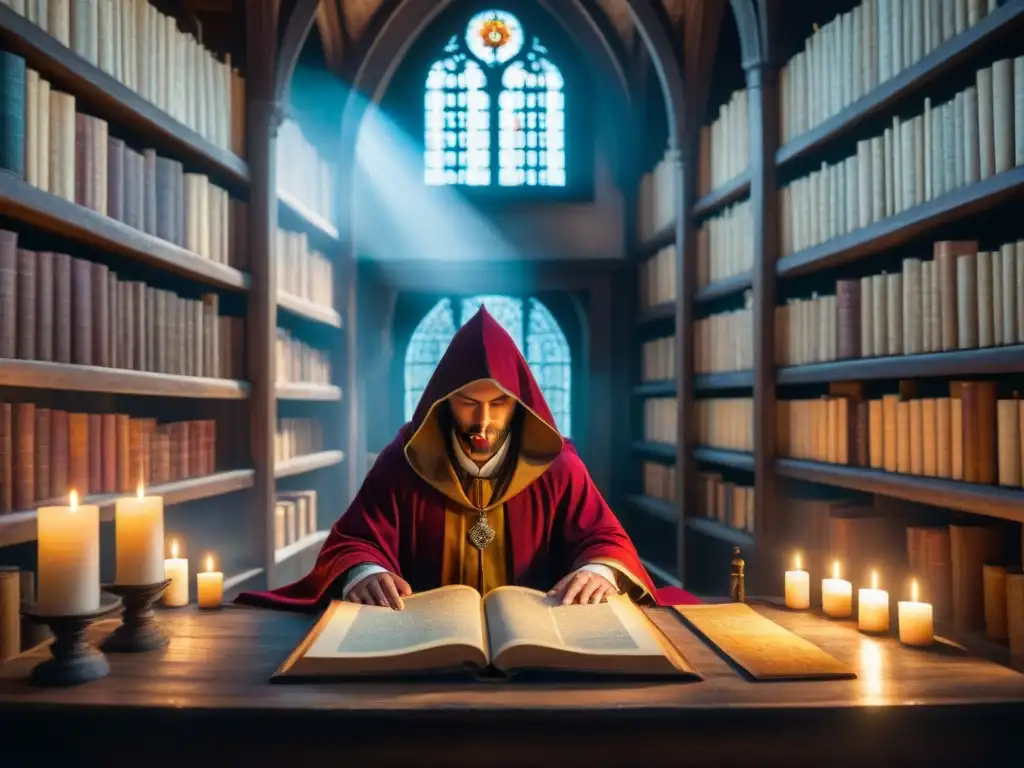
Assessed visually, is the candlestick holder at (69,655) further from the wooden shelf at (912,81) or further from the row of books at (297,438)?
the row of books at (297,438)

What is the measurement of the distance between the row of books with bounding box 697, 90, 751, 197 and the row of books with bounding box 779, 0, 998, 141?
19.6 inches

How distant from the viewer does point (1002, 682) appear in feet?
5.58

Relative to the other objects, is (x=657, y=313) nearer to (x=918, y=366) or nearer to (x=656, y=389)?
(x=656, y=389)

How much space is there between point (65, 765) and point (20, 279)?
1694mm

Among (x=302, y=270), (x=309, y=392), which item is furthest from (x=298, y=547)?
(x=302, y=270)

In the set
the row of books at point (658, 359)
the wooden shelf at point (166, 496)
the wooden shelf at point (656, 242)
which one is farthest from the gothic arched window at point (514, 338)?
the wooden shelf at point (166, 496)

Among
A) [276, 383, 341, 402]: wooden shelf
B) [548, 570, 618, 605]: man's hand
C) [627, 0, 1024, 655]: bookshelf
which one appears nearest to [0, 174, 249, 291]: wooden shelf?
[276, 383, 341, 402]: wooden shelf

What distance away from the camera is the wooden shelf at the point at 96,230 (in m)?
2.74

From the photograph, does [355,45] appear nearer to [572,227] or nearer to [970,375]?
[572,227]

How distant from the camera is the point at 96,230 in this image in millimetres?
3223

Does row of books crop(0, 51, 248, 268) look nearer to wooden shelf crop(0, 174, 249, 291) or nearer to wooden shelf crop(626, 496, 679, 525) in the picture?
wooden shelf crop(0, 174, 249, 291)

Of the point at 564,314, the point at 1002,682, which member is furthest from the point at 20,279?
the point at 564,314

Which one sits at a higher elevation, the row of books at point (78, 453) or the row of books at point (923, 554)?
the row of books at point (78, 453)

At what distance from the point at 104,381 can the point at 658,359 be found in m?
4.31
